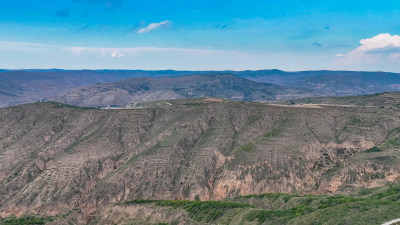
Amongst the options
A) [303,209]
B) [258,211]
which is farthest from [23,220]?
[303,209]

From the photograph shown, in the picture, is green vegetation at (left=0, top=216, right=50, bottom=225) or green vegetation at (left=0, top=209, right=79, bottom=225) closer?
green vegetation at (left=0, top=216, right=50, bottom=225)

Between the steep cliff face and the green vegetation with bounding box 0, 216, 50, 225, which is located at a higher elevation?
the steep cliff face

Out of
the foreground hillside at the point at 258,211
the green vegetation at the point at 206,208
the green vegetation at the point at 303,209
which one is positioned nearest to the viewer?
the green vegetation at the point at 303,209

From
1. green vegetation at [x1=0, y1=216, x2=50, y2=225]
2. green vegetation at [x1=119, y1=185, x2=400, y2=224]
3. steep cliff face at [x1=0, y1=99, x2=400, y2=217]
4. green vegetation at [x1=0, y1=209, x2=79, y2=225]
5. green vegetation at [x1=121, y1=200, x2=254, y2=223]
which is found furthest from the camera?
steep cliff face at [x1=0, y1=99, x2=400, y2=217]

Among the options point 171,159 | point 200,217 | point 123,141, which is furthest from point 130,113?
point 200,217

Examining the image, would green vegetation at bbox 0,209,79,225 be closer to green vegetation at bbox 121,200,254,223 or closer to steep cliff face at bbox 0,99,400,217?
steep cliff face at bbox 0,99,400,217

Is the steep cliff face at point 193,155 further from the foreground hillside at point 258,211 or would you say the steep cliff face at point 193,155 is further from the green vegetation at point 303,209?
the green vegetation at point 303,209

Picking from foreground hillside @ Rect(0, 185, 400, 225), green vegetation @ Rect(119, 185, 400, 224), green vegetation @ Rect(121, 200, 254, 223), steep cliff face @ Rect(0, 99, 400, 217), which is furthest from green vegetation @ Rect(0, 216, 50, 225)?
green vegetation @ Rect(121, 200, 254, 223)

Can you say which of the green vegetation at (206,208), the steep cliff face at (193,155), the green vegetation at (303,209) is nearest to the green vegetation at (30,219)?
→ the steep cliff face at (193,155)
